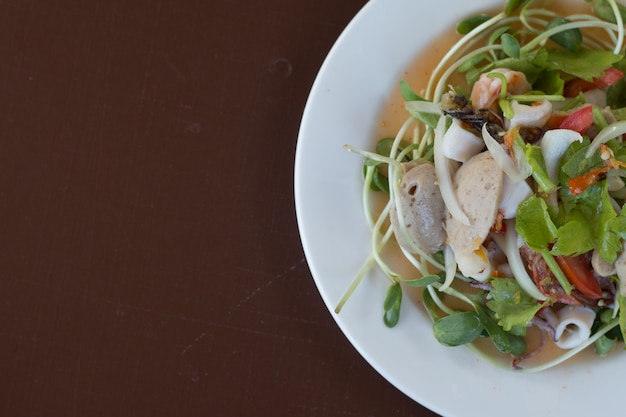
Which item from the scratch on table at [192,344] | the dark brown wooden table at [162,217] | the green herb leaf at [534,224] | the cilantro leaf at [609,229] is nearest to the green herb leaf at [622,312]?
the cilantro leaf at [609,229]

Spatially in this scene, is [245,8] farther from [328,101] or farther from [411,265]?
[411,265]

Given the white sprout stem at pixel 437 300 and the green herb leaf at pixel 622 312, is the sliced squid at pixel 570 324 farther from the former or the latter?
the white sprout stem at pixel 437 300

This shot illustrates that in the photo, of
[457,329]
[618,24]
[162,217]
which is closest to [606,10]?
[618,24]

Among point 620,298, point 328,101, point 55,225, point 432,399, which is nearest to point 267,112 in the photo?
point 328,101

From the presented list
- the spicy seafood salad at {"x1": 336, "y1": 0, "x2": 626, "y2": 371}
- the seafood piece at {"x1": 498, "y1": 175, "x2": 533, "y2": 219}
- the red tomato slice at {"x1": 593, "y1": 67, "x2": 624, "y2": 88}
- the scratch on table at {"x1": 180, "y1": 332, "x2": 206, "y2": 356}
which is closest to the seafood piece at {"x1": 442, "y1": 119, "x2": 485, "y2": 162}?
the spicy seafood salad at {"x1": 336, "y1": 0, "x2": 626, "y2": 371}

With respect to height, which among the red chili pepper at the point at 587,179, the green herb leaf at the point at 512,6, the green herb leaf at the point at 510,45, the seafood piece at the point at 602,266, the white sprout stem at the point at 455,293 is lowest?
the white sprout stem at the point at 455,293

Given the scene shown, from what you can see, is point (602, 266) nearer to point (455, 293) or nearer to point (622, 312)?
point (622, 312)
